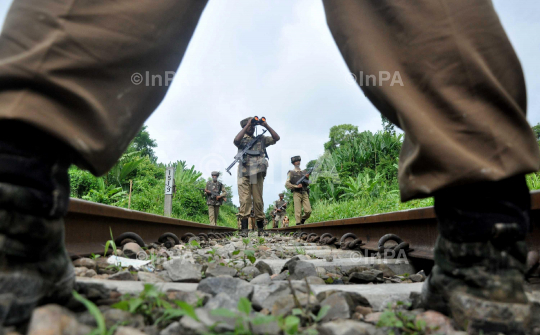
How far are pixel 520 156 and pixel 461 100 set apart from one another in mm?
205

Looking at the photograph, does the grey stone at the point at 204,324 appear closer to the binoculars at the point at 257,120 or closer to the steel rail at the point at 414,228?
the steel rail at the point at 414,228

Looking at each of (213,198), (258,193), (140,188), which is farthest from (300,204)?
(140,188)

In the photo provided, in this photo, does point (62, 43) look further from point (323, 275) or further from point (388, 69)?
point (323, 275)

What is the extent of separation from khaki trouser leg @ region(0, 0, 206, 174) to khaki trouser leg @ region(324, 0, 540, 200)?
0.67m

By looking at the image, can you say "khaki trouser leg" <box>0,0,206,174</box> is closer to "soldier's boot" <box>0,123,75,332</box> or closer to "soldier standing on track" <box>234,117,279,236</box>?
"soldier's boot" <box>0,123,75,332</box>

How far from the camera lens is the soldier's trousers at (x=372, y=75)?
0.85 meters

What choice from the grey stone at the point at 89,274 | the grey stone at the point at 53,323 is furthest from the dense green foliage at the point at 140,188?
the grey stone at the point at 53,323

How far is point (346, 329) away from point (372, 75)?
71cm

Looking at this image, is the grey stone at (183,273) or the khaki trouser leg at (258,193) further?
the khaki trouser leg at (258,193)

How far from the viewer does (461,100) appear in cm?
98

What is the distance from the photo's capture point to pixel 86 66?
0.89 m

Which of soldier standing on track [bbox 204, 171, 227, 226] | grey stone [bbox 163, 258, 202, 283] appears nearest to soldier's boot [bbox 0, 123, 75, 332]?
grey stone [bbox 163, 258, 202, 283]

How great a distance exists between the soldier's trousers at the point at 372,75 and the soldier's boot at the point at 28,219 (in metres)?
0.07

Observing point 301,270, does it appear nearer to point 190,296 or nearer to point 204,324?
point 190,296
